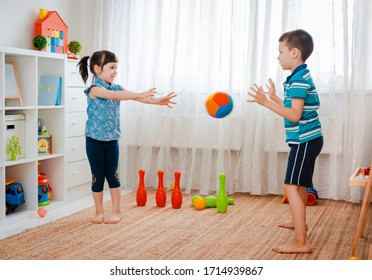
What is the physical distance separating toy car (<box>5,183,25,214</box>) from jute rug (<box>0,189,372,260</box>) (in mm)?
339

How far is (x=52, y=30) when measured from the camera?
4008 mm

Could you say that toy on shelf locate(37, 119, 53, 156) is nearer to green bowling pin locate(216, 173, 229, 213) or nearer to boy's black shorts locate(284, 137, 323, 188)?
green bowling pin locate(216, 173, 229, 213)

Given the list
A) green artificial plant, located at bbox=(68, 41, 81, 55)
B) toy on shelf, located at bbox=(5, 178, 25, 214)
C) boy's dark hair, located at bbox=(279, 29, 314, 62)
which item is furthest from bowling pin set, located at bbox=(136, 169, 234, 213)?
boy's dark hair, located at bbox=(279, 29, 314, 62)

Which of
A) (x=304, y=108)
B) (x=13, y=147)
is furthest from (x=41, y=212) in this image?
(x=304, y=108)

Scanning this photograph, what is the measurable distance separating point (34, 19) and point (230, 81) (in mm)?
1471

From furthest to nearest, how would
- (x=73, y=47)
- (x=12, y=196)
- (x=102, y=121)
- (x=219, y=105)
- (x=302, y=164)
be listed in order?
(x=73, y=47)
(x=12, y=196)
(x=102, y=121)
(x=219, y=105)
(x=302, y=164)

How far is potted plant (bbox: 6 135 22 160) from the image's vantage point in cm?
343

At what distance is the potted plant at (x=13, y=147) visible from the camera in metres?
3.43

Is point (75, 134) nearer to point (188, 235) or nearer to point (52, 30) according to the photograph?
point (52, 30)

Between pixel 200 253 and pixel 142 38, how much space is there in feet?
7.36

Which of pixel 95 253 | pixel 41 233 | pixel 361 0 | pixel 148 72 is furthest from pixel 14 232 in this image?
pixel 361 0

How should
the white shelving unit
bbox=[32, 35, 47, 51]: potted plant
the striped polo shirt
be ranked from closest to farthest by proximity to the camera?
the striped polo shirt → bbox=[32, 35, 47, 51]: potted plant → the white shelving unit

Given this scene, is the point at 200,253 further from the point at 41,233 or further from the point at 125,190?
the point at 125,190

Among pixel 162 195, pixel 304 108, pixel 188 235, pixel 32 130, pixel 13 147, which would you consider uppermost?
pixel 304 108
